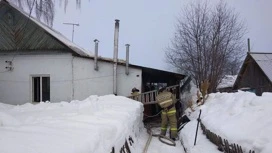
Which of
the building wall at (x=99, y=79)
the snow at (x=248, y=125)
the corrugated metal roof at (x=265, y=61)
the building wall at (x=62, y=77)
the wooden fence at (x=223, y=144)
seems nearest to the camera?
the snow at (x=248, y=125)

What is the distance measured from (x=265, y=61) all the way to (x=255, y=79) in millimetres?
1685

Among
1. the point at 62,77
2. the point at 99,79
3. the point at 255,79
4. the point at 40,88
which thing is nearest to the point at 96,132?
the point at 99,79

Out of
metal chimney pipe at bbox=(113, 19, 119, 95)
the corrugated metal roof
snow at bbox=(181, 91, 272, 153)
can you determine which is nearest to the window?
metal chimney pipe at bbox=(113, 19, 119, 95)

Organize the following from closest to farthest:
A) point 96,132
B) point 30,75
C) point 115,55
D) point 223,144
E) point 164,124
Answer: point 96,132 < point 223,144 < point 164,124 < point 115,55 < point 30,75

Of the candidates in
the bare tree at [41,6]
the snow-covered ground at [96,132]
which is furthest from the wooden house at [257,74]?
the bare tree at [41,6]

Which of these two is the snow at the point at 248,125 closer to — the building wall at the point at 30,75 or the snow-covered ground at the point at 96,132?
the snow-covered ground at the point at 96,132

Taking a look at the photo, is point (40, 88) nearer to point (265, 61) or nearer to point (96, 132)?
point (96, 132)

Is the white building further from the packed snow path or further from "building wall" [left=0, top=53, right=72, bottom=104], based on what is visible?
the packed snow path

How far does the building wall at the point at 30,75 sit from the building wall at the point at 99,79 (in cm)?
40

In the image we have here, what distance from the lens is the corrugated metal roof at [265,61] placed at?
19.5 metres

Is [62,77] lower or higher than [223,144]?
higher

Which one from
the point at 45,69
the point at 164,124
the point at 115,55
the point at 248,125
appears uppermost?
the point at 115,55

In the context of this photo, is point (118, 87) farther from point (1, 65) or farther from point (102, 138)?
point (102, 138)

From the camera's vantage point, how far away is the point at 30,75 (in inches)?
633
